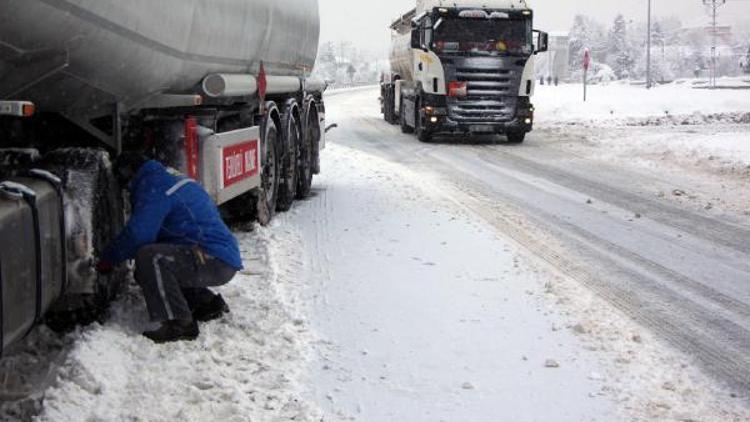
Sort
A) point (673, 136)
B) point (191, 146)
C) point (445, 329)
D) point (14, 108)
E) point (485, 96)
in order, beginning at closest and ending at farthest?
point (14, 108) → point (445, 329) → point (191, 146) → point (485, 96) → point (673, 136)

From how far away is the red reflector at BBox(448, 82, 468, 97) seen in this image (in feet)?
65.0

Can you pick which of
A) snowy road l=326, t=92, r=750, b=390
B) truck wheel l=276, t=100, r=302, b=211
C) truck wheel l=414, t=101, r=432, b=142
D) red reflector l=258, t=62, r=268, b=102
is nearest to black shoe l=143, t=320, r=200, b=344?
snowy road l=326, t=92, r=750, b=390

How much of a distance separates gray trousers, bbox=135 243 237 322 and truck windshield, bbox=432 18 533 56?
50.3 feet

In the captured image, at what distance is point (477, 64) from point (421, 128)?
219cm

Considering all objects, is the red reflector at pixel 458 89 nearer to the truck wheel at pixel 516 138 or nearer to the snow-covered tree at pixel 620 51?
the truck wheel at pixel 516 138

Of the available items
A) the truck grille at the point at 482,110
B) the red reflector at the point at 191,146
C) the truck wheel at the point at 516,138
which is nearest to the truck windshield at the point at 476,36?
the truck grille at the point at 482,110

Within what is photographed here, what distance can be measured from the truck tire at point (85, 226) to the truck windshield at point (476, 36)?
1522 centimetres

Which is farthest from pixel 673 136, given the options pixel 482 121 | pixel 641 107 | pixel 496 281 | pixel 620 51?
pixel 620 51

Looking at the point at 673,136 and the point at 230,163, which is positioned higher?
the point at 230,163

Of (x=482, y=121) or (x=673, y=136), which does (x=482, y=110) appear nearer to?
(x=482, y=121)

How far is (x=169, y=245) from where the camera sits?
4988 millimetres

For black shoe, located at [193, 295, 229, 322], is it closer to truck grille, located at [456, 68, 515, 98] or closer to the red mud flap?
the red mud flap

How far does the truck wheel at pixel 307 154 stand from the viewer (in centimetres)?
1107

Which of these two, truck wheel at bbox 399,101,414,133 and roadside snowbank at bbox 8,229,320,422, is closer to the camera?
roadside snowbank at bbox 8,229,320,422
